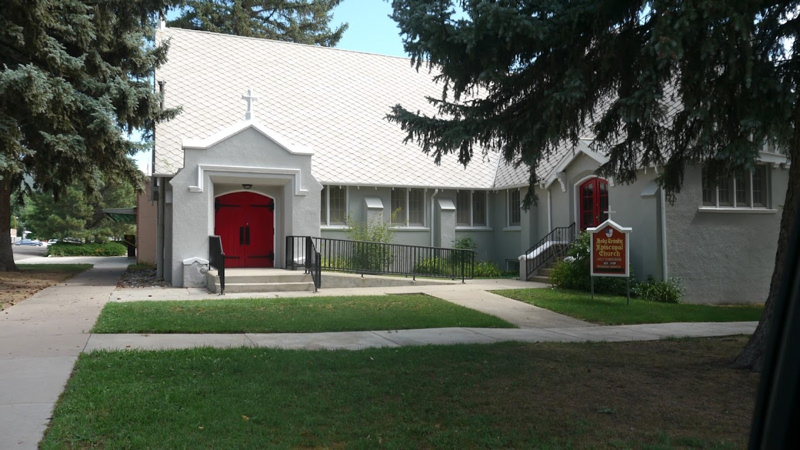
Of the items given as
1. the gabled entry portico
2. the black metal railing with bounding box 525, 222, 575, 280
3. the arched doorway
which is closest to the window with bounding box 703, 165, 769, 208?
the arched doorway

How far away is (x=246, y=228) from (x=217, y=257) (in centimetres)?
347

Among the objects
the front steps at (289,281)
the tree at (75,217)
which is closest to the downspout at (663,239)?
the front steps at (289,281)

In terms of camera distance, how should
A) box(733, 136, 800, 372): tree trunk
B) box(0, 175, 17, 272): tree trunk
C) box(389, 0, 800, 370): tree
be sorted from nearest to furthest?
box(389, 0, 800, 370): tree
box(733, 136, 800, 372): tree trunk
box(0, 175, 17, 272): tree trunk

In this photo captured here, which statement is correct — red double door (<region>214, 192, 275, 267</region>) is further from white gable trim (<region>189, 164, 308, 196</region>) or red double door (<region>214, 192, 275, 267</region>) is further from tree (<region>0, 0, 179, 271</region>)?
tree (<region>0, 0, 179, 271</region>)

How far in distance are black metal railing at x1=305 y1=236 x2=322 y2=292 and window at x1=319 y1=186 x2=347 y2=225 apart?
14.0 feet

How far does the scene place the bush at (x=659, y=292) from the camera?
56.2 feet

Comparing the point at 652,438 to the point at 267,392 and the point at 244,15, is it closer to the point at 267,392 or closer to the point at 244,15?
the point at 267,392

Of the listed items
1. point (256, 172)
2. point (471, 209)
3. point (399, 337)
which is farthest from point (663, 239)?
point (256, 172)

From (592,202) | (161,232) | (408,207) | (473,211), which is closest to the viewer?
(592,202)

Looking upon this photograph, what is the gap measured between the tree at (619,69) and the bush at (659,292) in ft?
27.3

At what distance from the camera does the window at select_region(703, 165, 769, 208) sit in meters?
18.7

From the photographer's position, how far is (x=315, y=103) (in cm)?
2517

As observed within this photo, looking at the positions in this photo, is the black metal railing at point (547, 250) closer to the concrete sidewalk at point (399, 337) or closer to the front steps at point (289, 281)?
the front steps at point (289, 281)

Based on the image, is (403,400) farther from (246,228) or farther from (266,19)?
(266,19)
